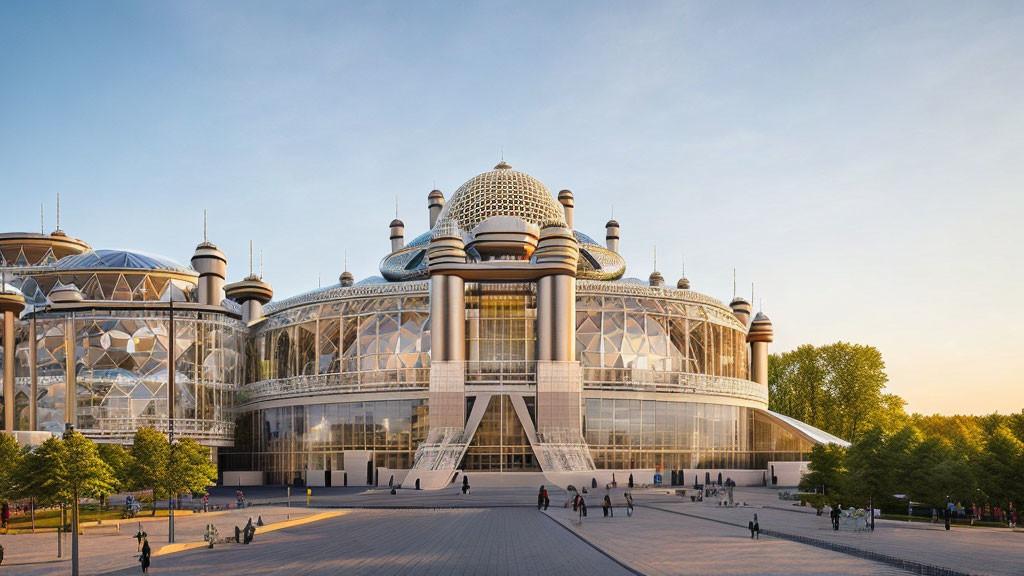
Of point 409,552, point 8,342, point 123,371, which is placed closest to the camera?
point 409,552

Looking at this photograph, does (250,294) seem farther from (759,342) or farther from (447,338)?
(759,342)

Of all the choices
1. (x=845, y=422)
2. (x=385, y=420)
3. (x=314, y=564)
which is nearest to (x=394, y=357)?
(x=385, y=420)

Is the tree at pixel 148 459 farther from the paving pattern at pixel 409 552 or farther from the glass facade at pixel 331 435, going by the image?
the glass facade at pixel 331 435

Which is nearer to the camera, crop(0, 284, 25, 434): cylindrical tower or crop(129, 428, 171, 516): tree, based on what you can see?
crop(129, 428, 171, 516): tree

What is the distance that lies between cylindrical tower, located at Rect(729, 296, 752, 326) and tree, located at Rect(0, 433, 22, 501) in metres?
71.2

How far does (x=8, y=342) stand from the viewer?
6919 cm

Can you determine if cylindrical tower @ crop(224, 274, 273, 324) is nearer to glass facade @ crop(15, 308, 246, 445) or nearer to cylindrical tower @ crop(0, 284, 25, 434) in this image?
glass facade @ crop(15, 308, 246, 445)

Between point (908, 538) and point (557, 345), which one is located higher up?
point (557, 345)

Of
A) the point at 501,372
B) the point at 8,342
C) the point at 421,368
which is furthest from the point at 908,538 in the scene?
the point at 8,342

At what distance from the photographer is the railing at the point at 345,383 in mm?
75125

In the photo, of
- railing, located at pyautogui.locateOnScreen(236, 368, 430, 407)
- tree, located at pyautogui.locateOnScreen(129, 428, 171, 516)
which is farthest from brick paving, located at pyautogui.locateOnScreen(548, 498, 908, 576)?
railing, located at pyautogui.locateOnScreen(236, 368, 430, 407)

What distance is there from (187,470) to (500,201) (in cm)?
4691

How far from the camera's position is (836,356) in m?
110

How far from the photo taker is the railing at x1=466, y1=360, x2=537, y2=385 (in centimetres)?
7162
